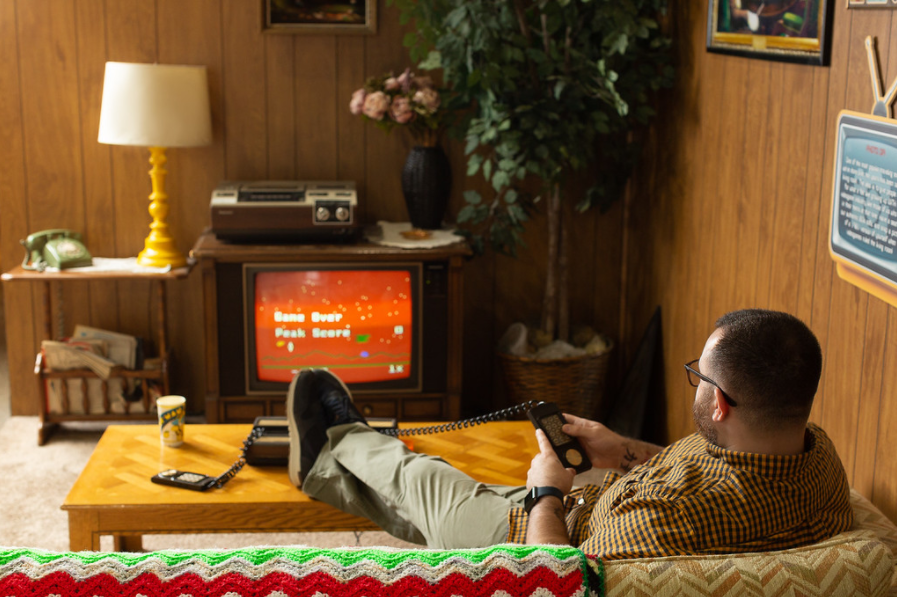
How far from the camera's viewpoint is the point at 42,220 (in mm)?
3762

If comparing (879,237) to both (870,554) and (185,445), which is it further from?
(185,445)

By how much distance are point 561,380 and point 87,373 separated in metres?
1.79

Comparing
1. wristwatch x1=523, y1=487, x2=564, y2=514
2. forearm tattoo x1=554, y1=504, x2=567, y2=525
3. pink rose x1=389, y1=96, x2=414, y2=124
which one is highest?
pink rose x1=389, y1=96, x2=414, y2=124

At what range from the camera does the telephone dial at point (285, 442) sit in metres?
2.00

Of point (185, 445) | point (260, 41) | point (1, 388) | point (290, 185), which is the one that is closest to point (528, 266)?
point (290, 185)

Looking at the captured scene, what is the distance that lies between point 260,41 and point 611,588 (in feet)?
9.56

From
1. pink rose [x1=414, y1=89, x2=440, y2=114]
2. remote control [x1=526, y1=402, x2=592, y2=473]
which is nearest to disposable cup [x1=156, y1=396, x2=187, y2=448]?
remote control [x1=526, y1=402, x2=592, y2=473]

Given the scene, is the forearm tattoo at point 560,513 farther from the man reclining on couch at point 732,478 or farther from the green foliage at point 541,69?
the green foliage at point 541,69

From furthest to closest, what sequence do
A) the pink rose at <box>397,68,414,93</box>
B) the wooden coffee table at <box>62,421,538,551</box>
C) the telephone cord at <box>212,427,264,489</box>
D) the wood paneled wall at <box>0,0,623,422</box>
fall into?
the wood paneled wall at <box>0,0,623,422</box>
the pink rose at <box>397,68,414,93</box>
the telephone cord at <box>212,427,264,489</box>
the wooden coffee table at <box>62,421,538,551</box>

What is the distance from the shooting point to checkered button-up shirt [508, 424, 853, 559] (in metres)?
1.47

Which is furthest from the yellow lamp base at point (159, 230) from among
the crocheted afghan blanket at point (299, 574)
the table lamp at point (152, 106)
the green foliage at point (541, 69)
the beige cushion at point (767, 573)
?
the beige cushion at point (767, 573)

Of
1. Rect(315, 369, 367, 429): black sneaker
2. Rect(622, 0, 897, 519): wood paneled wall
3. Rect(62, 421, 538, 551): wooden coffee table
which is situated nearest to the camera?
Rect(622, 0, 897, 519): wood paneled wall

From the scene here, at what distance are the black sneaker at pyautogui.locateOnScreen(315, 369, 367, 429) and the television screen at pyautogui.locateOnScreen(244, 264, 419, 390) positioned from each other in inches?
41.1

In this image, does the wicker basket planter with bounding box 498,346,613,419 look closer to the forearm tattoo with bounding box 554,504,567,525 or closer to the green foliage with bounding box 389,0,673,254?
the green foliage with bounding box 389,0,673,254
